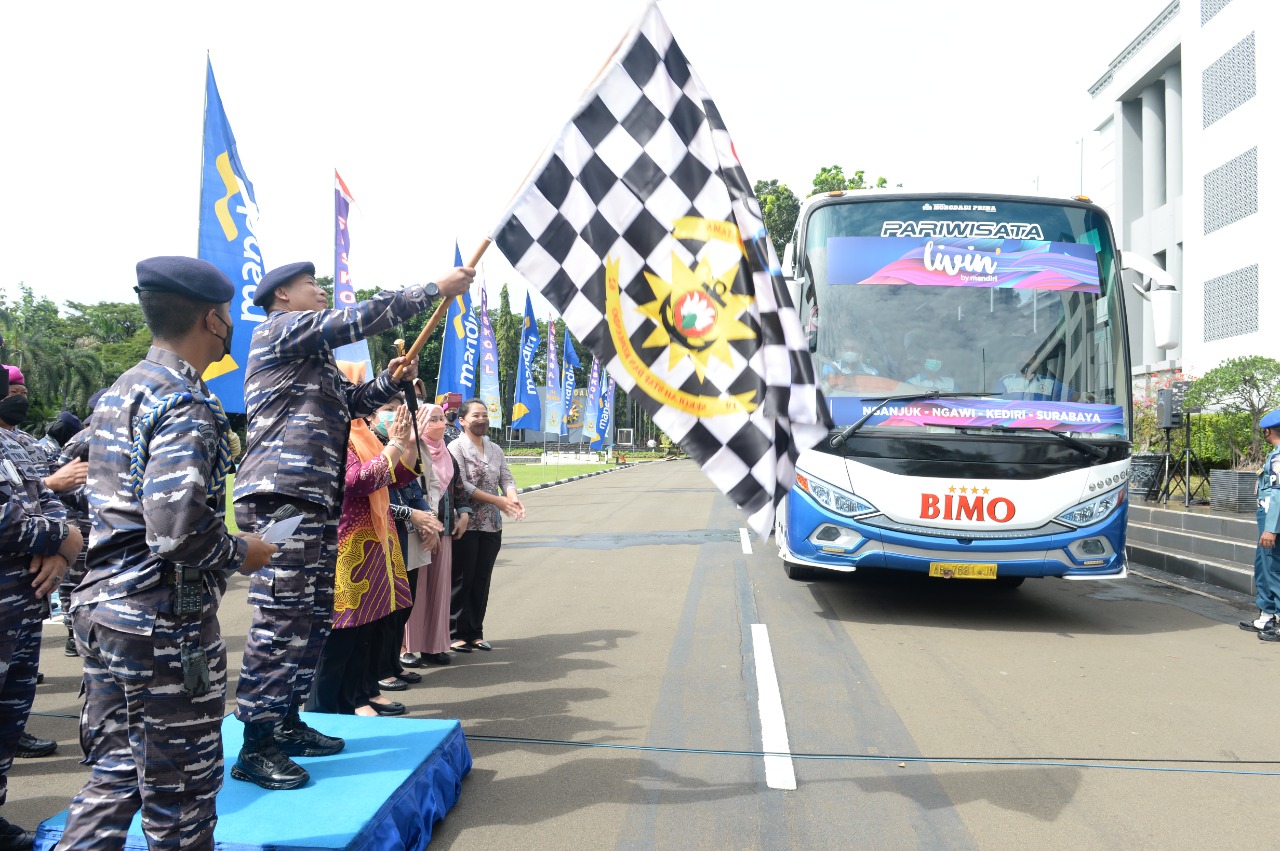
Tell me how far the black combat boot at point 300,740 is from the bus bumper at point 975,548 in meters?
4.58

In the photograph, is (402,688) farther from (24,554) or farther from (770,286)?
(770,286)

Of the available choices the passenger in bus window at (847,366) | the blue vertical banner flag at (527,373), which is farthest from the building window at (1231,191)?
the passenger in bus window at (847,366)

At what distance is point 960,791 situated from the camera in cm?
407

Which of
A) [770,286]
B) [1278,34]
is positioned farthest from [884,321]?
[1278,34]

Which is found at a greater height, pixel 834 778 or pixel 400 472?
pixel 400 472

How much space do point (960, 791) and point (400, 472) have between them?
3.05 meters

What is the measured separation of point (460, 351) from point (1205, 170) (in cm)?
1964

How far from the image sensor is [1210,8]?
918 inches

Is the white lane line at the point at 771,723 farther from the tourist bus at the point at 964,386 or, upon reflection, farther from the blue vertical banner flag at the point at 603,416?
the blue vertical banner flag at the point at 603,416

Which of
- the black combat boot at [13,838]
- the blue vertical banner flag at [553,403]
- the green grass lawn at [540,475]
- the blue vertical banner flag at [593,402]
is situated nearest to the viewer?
the black combat boot at [13,838]

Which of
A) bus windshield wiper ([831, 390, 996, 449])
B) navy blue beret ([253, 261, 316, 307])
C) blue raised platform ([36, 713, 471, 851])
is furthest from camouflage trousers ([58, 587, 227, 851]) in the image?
bus windshield wiper ([831, 390, 996, 449])

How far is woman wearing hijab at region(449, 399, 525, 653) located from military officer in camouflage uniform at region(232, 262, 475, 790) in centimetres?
301

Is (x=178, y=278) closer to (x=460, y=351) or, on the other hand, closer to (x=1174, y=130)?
(x=460, y=351)

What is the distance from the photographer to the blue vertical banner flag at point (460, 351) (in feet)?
58.3
